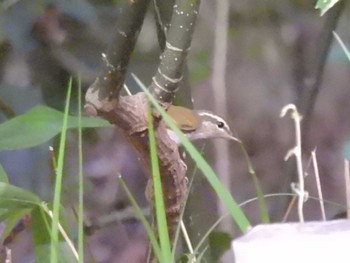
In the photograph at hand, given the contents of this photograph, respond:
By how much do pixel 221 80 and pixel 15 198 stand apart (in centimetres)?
52

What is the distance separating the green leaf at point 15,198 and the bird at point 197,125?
0.68ft

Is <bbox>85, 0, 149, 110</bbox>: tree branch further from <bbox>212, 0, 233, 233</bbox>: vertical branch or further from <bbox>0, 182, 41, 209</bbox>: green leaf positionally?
<bbox>212, 0, 233, 233</bbox>: vertical branch

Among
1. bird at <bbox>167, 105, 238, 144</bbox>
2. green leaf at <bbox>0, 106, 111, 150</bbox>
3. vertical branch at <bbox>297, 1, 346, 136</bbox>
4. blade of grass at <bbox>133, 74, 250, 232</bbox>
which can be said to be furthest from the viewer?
vertical branch at <bbox>297, 1, 346, 136</bbox>

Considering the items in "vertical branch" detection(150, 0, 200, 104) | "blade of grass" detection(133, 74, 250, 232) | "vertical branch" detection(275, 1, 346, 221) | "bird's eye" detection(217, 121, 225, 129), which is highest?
"vertical branch" detection(150, 0, 200, 104)

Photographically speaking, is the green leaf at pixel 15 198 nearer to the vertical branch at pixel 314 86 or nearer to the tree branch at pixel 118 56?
the tree branch at pixel 118 56

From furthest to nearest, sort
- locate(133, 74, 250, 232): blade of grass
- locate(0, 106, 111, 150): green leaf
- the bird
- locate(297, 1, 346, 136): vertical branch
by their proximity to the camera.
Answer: locate(297, 1, 346, 136): vertical branch → the bird → locate(0, 106, 111, 150): green leaf → locate(133, 74, 250, 232): blade of grass

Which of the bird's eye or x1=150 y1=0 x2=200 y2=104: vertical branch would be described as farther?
the bird's eye

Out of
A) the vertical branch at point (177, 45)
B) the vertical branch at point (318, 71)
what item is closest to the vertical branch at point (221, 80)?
the vertical branch at point (318, 71)

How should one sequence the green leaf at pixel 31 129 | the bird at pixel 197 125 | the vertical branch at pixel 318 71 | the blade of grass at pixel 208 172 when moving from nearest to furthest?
the blade of grass at pixel 208 172 → the green leaf at pixel 31 129 → the bird at pixel 197 125 → the vertical branch at pixel 318 71

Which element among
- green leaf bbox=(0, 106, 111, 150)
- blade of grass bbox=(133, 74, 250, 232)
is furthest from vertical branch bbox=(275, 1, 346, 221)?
blade of grass bbox=(133, 74, 250, 232)

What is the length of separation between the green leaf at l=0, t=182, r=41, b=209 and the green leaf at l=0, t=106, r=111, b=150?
7 cm

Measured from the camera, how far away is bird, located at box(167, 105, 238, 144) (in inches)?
26.5

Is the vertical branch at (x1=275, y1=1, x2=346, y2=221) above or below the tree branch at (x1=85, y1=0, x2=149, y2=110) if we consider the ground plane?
below

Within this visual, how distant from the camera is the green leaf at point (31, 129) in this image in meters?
0.52
